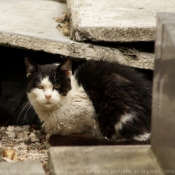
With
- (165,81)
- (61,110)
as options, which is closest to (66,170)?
(165,81)

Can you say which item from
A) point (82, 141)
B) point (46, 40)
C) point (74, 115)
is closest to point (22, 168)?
point (82, 141)

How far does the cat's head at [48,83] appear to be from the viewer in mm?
4477

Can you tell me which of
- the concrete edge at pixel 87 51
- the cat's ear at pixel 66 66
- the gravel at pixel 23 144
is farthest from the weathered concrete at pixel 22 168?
the concrete edge at pixel 87 51

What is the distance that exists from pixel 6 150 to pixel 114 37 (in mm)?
1490

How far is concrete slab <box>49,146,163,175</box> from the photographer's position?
117 inches

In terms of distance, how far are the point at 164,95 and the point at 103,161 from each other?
1.70ft

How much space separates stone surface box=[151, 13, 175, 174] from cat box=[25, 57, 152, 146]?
1.27 meters

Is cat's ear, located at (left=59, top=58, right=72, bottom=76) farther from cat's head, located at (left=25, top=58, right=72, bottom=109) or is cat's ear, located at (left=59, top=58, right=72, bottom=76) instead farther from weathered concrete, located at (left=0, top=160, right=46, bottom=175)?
weathered concrete, located at (left=0, top=160, right=46, bottom=175)

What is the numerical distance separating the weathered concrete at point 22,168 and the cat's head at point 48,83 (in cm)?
139

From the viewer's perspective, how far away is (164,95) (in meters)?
2.97

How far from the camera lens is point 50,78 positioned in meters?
4.50

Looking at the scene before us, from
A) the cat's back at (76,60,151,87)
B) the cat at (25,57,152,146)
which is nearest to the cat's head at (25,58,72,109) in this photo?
the cat at (25,57,152,146)

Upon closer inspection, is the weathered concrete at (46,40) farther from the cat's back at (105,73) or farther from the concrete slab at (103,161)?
the concrete slab at (103,161)

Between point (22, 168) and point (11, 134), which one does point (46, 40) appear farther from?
point (22, 168)
